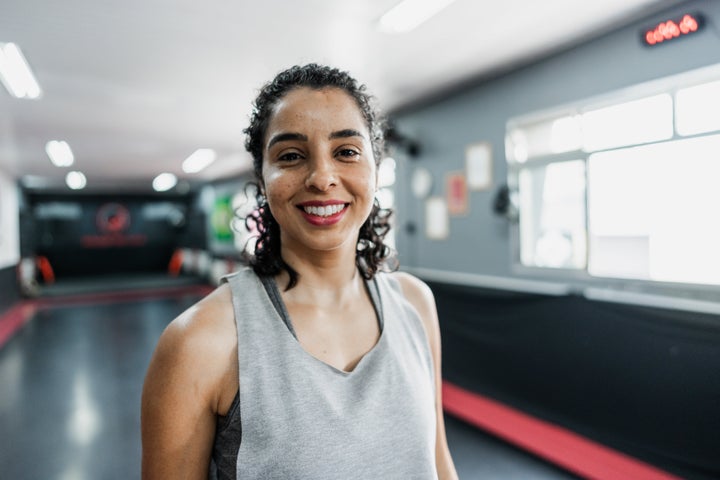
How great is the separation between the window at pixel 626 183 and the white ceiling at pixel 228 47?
23.2 inches

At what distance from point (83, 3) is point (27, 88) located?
7.18ft

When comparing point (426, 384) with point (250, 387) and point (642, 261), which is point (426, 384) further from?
point (642, 261)

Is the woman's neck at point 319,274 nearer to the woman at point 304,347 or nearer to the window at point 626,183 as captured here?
the woman at point 304,347

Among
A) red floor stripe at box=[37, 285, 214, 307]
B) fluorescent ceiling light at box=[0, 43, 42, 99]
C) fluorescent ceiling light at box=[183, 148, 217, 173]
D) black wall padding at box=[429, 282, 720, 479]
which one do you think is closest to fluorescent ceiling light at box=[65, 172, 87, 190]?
fluorescent ceiling light at box=[183, 148, 217, 173]

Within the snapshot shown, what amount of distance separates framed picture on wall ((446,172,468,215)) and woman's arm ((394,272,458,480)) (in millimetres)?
3806

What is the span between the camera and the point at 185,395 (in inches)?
29.7

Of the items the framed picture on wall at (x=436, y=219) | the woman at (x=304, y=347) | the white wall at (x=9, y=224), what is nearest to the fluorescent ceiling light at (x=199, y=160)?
the white wall at (x=9, y=224)

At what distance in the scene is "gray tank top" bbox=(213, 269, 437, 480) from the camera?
0.75m

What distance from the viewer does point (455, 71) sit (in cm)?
430

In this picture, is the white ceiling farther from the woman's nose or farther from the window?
the woman's nose

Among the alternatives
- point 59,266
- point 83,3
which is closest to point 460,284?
point 83,3

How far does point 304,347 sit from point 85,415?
387 centimetres

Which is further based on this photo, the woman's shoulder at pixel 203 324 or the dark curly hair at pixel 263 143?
the dark curly hair at pixel 263 143

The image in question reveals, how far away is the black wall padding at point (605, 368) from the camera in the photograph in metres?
2.40
